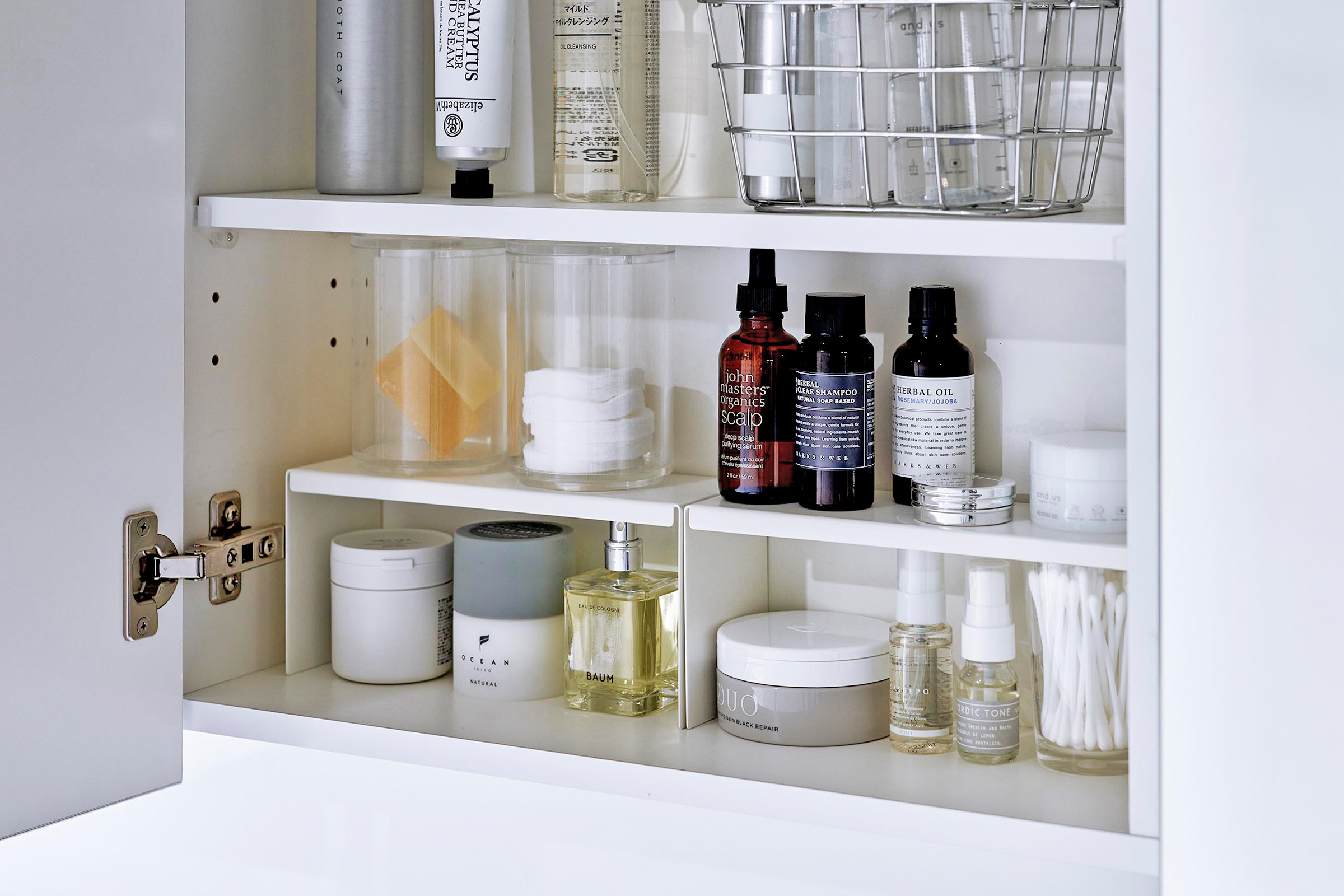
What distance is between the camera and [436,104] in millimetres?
768

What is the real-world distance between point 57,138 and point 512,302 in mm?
269

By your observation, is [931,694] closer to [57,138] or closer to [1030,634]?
[1030,634]

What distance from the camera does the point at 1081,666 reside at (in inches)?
25.9

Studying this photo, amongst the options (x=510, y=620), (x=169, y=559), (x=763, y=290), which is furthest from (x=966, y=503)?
(x=169, y=559)

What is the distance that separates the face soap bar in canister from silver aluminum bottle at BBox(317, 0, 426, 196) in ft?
0.72

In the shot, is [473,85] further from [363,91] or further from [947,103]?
[947,103]

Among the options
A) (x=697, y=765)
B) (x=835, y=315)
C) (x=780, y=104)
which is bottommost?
(x=697, y=765)

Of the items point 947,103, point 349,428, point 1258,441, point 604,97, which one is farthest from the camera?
point 349,428

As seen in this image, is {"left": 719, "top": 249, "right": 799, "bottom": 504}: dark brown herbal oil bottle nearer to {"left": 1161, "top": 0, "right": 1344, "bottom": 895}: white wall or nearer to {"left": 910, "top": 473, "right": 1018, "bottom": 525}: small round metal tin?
{"left": 910, "top": 473, "right": 1018, "bottom": 525}: small round metal tin

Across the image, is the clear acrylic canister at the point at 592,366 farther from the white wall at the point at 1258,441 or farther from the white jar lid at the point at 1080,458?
the white wall at the point at 1258,441

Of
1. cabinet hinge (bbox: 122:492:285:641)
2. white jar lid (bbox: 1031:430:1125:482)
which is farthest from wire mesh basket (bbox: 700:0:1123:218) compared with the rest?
cabinet hinge (bbox: 122:492:285:641)

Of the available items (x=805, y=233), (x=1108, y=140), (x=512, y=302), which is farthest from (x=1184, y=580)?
(x=512, y=302)

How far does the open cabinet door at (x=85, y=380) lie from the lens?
623 mm

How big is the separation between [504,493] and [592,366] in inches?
3.6
